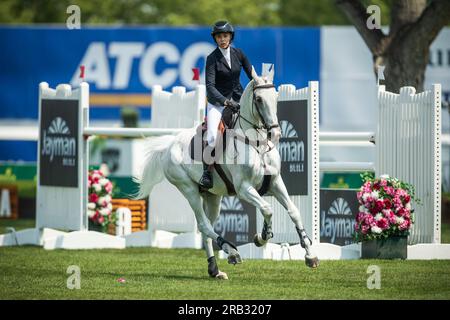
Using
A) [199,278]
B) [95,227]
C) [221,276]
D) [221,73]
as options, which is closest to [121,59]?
[95,227]

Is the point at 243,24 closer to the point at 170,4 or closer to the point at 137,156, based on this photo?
the point at 170,4

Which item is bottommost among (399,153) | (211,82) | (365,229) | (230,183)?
(365,229)

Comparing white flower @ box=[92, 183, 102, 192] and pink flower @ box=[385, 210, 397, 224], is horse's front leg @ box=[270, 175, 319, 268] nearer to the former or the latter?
pink flower @ box=[385, 210, 397, 224]

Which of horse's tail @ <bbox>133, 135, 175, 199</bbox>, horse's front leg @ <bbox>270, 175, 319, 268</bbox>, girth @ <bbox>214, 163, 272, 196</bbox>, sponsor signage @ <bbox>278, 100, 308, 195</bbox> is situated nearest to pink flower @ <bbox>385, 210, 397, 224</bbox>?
sponsor signage @ <bbox>278, 100, 308, 195</bbox>

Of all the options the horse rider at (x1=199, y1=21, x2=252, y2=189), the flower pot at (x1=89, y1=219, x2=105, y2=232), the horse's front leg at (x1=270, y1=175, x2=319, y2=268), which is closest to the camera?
the horse's front leg at (x1=270, y1=175, x2=319, y2=268)

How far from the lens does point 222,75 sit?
11539 mm

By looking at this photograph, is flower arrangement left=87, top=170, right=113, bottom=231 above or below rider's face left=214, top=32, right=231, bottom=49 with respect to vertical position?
below

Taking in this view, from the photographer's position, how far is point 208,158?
38.4ft

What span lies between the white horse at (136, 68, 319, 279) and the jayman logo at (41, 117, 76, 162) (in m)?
3.64

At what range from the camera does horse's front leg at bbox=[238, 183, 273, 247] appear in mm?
11125

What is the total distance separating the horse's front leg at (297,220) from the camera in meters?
11.0

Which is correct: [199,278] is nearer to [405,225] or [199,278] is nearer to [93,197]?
[405,225]

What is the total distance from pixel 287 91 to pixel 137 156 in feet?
40.5

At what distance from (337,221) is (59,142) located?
4454 millimetres
